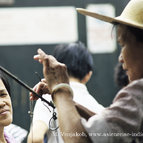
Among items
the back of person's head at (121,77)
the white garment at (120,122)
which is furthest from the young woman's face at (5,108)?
the back of person's head at (121,77)

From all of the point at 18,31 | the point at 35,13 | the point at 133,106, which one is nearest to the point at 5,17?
the point at 18,31

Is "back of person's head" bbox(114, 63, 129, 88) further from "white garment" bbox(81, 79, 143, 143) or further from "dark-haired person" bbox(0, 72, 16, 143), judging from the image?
"white garment" bbox(81, 79, 143, 143)

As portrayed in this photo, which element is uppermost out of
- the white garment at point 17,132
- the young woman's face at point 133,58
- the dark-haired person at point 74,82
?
the young woman's face at point 133,58

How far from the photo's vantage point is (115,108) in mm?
1209

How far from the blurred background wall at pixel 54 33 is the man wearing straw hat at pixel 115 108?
960mm

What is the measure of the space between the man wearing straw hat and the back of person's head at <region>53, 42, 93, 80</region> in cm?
68

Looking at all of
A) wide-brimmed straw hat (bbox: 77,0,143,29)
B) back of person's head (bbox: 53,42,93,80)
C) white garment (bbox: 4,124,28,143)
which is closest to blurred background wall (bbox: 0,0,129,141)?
back of person's head (bbox: 53,42,93,80)

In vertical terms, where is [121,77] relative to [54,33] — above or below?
below

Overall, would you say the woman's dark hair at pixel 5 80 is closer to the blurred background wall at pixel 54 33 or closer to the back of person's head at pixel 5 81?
the back of person's head at pixel 5 81

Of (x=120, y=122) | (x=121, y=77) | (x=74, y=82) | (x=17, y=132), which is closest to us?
(x=120, y=122)

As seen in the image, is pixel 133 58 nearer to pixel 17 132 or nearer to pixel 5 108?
pixel 5 108

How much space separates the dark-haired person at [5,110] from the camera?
1.54 meters

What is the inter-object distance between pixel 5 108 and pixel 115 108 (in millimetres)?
Result: 550

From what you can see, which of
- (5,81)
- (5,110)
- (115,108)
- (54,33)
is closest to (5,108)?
(5,110)
